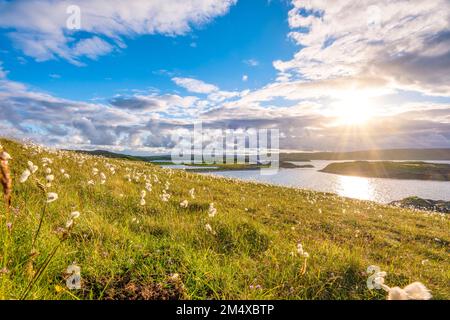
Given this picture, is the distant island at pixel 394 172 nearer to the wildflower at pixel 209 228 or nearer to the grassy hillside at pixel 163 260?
the grassy hillside at pixel 163 260

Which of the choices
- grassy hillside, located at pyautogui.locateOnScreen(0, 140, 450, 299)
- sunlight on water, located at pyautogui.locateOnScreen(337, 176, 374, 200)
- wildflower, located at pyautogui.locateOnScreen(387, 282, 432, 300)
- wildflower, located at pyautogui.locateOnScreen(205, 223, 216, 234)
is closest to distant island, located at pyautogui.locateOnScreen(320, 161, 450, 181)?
sunlight on water, located at pyautogui.locateOnScreen(337, 176, 374, 200)

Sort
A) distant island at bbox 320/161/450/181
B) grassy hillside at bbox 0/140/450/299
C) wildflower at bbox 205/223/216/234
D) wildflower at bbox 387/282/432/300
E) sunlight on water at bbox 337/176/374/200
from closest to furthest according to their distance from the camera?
wildflower at bbox 387/282/432/300
grassy hillside at bbox 0/140/450/299
wildflower at bbox 205/223/216/234
sunlight on water at bbox 337/176/374/200
distant island at bbox 320/161/450/181

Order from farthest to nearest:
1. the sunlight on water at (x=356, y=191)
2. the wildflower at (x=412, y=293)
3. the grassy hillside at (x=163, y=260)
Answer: the sunlight on water at (x=356, y=191)
the grassy hillside at (x=163, y=260)
the wildflower at (x=412, y=293)

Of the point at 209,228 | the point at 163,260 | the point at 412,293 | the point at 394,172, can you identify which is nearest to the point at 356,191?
the point at 209,228

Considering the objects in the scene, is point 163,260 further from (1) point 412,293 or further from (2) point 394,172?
(2) point 394,172

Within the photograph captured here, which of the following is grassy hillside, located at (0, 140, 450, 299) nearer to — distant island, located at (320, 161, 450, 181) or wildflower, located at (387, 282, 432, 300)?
wildflower, located at (387, 282, 432, 300)

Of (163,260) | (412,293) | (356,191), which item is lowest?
(356,191)

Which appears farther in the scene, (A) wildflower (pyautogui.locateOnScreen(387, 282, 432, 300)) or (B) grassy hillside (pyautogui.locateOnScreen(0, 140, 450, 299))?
(B) grassy hillside (pyautogui.locateOnScreen(0, 140, 450, 299))

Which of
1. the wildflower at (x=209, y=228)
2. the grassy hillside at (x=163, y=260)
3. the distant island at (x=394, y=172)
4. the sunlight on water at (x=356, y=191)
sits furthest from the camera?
the distant island at (x=394, y=172)

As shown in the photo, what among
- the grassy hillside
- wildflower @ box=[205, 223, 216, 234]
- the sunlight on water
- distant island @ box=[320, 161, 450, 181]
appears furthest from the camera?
distant island @ box=[320, 161, 450, 181]

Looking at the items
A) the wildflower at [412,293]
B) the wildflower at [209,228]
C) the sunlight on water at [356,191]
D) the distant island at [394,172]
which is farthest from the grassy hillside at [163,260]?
the distant island at [394,172]
